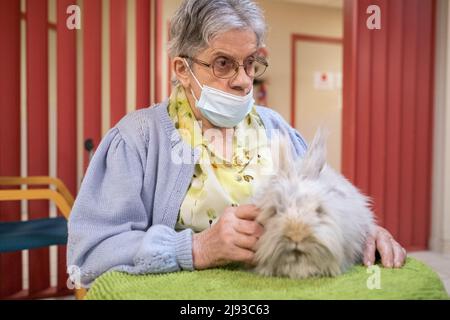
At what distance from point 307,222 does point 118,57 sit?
2.13 meters

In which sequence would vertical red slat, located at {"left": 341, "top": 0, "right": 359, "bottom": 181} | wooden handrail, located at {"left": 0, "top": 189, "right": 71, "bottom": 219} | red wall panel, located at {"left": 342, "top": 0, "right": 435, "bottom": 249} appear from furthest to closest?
red wall panel, located at {"left": 342, "top": 0, "right": 435, "bottom": 249} → vertical red slat, located at {"left": 341, "top": 0, "right": 359, "bottom": 181} → wooden handrail, located at {"left": 0, "top": 189, "right": 71, "bottom": 219}

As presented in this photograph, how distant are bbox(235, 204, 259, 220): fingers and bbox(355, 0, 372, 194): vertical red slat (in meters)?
2.41

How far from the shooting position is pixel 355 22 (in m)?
2.88

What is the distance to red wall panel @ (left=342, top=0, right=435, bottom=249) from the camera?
3029 millimetres

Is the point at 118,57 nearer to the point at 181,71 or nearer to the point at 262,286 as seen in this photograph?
the point at 181,71

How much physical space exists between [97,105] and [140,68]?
0.38 m

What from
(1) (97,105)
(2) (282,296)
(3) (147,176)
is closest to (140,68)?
(1) (97,105)

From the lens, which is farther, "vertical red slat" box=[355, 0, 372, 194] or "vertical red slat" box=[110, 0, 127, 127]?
"vertical red slat" box=[355, 0, 372, 194]

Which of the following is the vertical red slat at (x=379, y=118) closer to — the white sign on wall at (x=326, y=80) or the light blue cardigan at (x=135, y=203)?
the white sign on wall at (x=326, y=80)

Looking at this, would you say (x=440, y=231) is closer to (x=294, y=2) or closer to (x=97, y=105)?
(x=97, y=105)

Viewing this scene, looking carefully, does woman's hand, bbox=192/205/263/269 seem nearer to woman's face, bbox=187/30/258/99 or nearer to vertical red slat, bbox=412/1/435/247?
woman's face, bbox=187/30/258/99

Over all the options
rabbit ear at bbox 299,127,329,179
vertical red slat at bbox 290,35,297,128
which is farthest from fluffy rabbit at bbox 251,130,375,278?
vertical red slat at bbox 290,35,297,128

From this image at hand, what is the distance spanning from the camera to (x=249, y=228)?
88 centimetres

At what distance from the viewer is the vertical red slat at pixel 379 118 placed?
3055 millimetres
